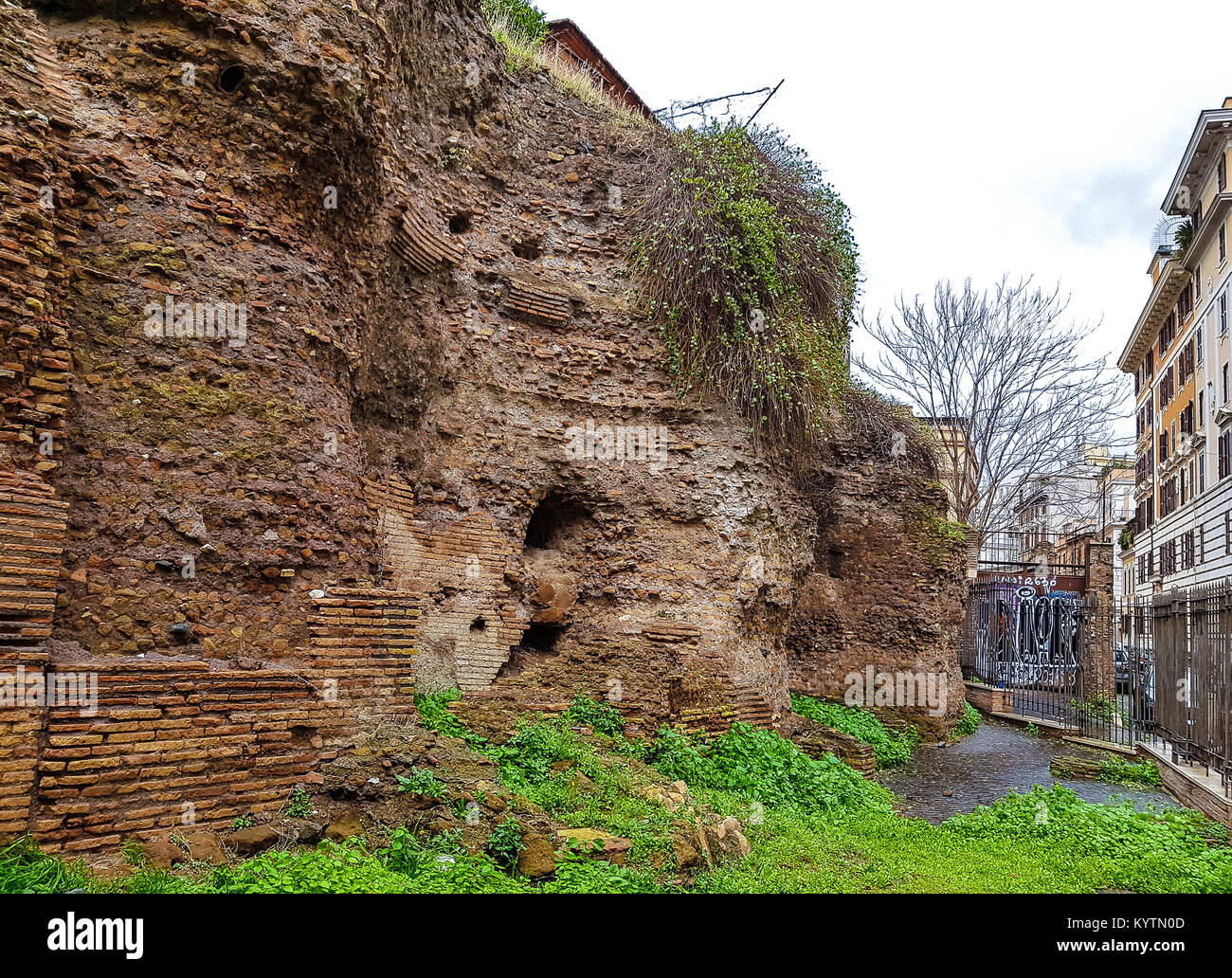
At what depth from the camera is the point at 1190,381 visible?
30.0 metres

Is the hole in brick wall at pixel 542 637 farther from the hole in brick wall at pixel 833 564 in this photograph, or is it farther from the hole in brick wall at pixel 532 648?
the hole in brick wall at pixel 833 564

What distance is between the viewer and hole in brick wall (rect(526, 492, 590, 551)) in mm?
10344

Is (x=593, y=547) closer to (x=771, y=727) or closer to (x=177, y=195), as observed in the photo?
(x=771, y=727)

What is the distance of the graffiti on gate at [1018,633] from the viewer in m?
21.1

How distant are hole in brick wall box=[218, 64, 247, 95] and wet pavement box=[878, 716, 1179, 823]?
949 cm

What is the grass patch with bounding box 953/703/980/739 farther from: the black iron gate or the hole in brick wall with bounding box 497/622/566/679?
the hole in brick wall with bounding box 497/622/566/679

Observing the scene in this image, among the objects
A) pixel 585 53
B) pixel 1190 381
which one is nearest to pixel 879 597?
pixel 585 53

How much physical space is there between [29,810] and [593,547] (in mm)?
6500

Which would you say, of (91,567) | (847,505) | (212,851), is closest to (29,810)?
(212,851)

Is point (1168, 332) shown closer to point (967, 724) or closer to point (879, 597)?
point (967, 724)

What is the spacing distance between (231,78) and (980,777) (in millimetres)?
12149

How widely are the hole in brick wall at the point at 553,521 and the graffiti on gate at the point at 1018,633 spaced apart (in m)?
15.0

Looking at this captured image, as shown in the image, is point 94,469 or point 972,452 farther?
point 972,452

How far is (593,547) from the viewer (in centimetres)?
1026
